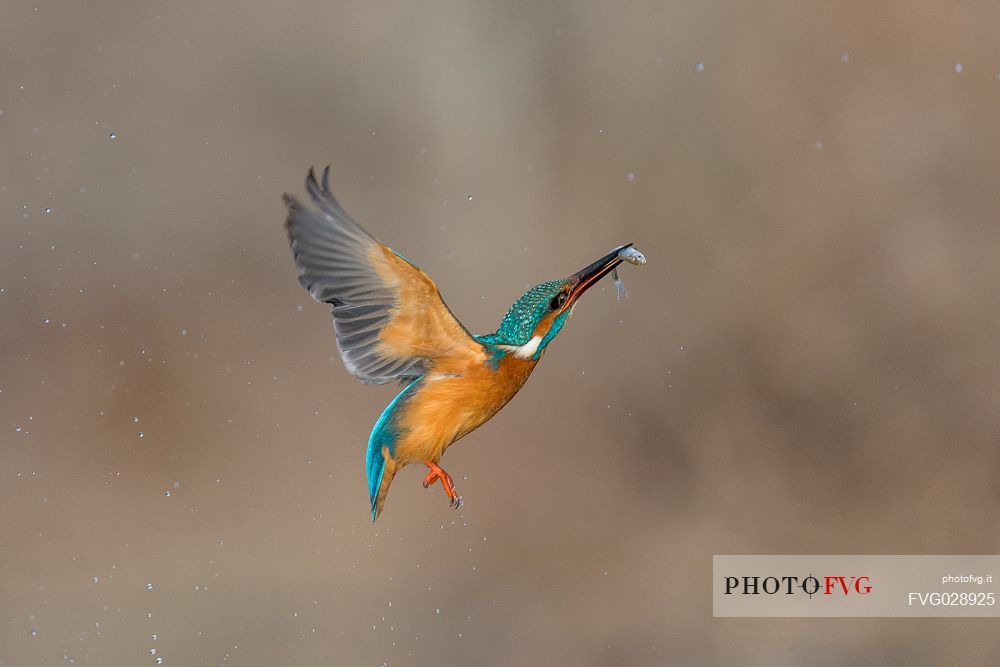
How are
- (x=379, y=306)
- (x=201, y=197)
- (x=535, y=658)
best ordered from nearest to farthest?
(x=379, y=306)
(x=535, y=658)
(x=201, y=197)

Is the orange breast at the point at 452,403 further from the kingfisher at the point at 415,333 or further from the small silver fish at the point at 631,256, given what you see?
the small silver fish at the point at 631,256

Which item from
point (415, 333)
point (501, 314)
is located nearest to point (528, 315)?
point (415, 333)

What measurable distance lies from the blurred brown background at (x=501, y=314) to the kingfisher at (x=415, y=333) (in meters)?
1.52

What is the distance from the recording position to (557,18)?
109 inches

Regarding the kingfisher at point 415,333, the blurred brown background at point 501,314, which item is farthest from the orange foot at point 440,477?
the blurred brown background at point 501,314

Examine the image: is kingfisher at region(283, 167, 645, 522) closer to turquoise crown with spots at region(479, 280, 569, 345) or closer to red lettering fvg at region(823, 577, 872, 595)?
turquoise crown with spots at region(479, 280, 569, 345)

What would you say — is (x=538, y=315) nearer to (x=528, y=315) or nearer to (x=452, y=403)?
(x=528, y=315)

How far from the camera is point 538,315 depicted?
1.05 m

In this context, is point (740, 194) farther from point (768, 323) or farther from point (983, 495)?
point (983, 495)

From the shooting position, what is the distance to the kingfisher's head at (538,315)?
104cm

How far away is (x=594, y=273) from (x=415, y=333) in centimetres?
19

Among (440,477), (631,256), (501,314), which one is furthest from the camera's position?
(501,314)

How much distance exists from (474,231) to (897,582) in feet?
4.54

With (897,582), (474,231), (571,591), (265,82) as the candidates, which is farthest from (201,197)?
(897,582)
